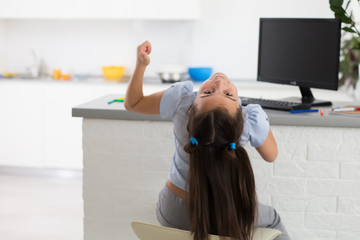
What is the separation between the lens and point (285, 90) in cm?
405

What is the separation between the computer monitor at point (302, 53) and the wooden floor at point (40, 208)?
5.04ft

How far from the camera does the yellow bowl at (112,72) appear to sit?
177 inches

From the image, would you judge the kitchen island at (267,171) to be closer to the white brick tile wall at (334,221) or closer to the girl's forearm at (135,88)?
the white brick tile wall at (334,221)

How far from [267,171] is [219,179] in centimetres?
75

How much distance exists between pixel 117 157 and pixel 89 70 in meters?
2.71

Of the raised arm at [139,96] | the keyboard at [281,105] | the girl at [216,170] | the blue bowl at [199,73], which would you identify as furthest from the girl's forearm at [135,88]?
the blue bowl at [199,73]

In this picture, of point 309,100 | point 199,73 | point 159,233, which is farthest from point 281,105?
point 199,73

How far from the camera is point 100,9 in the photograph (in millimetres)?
4270

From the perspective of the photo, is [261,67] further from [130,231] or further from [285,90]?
[285,90]

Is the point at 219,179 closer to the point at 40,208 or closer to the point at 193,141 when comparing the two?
the point at 193,141

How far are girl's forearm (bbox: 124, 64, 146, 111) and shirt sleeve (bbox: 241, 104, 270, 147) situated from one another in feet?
1.16

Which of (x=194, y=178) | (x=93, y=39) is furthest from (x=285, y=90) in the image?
(x=194, y=178)

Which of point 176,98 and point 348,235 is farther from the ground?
point 176,98

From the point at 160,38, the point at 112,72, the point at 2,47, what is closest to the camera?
the point at 112,72
